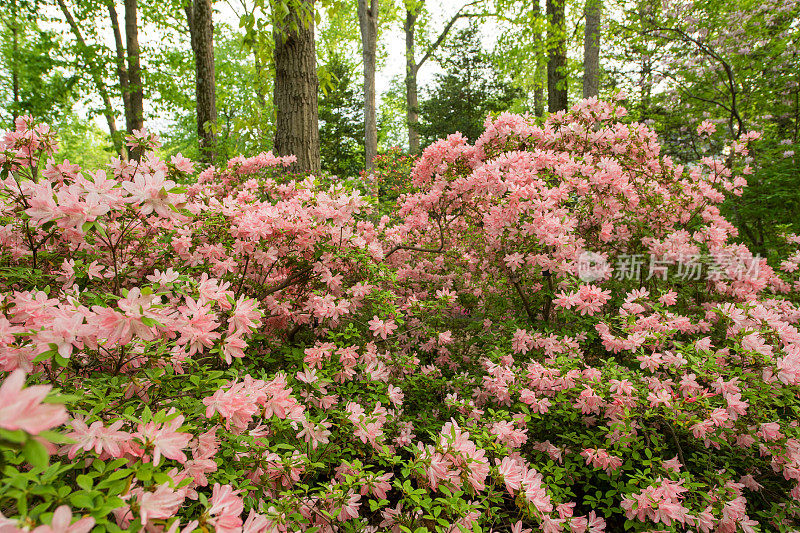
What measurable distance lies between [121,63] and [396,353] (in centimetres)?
1085

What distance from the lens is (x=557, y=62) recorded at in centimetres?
820

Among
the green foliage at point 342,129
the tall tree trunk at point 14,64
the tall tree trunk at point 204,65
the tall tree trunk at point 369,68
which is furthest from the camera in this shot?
the green foliage at point 342,129

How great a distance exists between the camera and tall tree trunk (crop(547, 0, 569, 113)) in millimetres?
7949

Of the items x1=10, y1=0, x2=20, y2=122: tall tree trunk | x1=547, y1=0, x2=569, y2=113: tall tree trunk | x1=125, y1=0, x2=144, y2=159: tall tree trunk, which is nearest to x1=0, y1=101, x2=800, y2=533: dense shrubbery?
x1=547, y1=0, x2=569, y2=113: tall tree trunk

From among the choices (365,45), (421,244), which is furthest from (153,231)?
(365,45)

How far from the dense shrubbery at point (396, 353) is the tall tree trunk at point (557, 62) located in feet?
13.9

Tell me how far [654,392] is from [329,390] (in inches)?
68.7

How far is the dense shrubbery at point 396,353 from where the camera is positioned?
1.18 m

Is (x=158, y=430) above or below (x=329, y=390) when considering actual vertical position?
above

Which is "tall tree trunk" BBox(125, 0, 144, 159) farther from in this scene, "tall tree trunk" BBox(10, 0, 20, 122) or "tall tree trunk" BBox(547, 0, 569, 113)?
"tall tree trunk" BBox(547, 0, 569, 113)

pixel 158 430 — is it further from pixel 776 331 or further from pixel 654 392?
pixel 776 331

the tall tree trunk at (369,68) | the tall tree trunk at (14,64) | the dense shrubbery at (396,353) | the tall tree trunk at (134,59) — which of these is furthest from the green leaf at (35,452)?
the tall tree trunk at (134,59)

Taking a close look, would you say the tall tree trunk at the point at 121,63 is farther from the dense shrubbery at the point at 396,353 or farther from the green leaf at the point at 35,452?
the green leaf at the point at 35,452

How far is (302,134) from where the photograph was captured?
4.63 m
